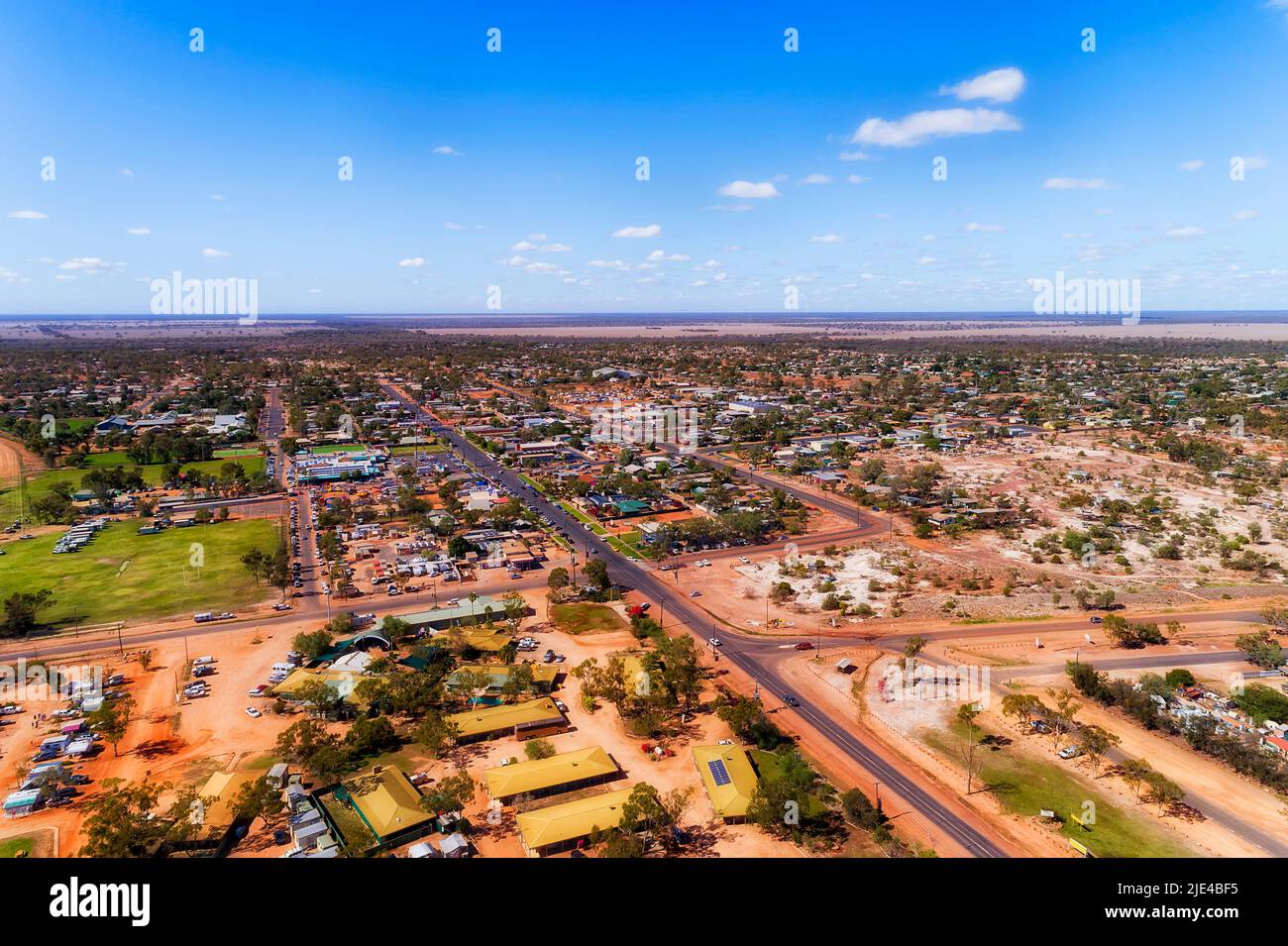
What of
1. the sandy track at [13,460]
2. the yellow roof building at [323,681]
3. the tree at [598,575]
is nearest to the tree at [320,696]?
the yellow roof building at [323,681]

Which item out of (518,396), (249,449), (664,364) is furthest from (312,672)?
(664,364)

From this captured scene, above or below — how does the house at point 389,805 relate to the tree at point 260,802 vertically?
below

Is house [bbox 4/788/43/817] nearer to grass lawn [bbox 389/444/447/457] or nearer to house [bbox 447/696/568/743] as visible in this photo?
house [bbox 447/696/568/743]

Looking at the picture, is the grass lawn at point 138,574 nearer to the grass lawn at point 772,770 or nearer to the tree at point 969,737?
the grass lawn at point 772,770

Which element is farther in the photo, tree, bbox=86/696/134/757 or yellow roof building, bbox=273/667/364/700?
yellow roof building, bbox=273/667/364/700

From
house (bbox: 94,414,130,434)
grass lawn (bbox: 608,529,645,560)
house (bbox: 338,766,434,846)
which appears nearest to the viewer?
house (bbox: 338,766,434,846)

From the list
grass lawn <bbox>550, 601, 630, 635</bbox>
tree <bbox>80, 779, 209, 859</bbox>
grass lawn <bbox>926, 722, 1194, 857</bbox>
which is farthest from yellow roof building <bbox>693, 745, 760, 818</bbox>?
tree <bbox>80, 779, 209, 859</bbox>
